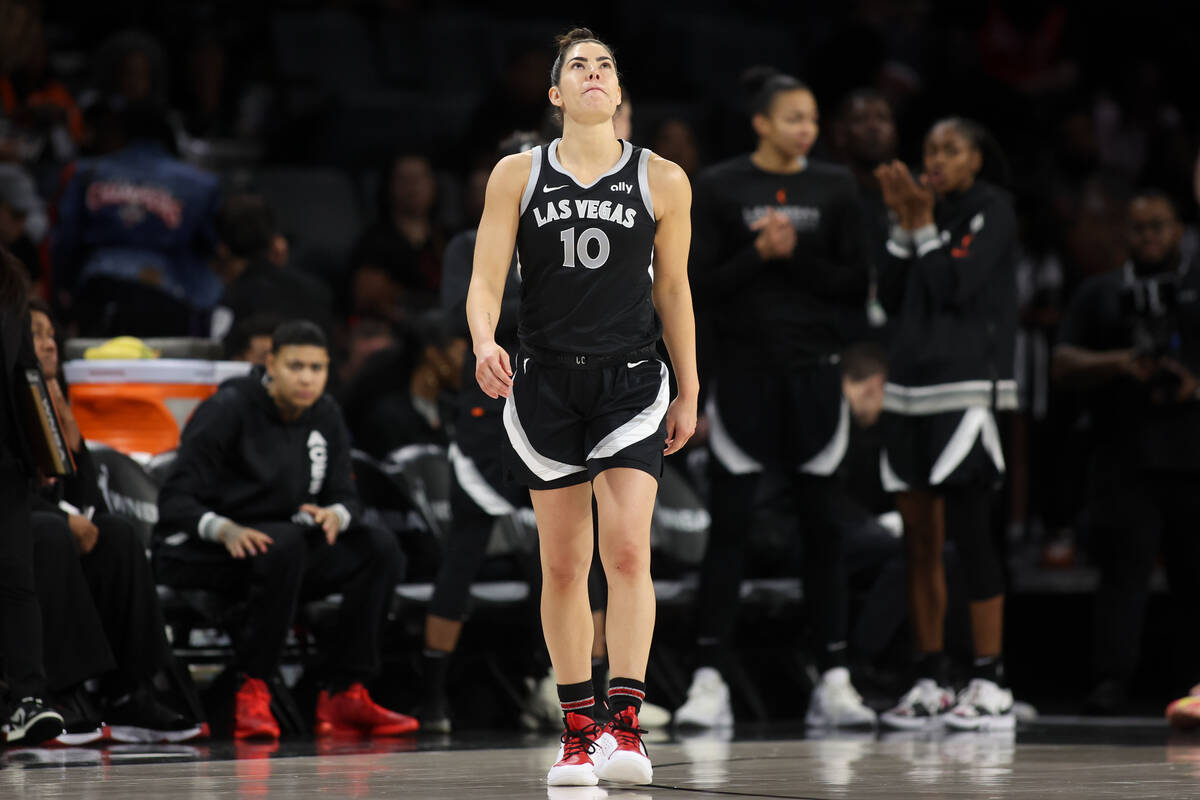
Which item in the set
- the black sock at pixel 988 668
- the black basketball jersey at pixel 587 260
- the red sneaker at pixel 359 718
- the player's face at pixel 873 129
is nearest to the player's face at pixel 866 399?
the player's face at pixel 873 129

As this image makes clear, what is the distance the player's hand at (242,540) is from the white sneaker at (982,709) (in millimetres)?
2457

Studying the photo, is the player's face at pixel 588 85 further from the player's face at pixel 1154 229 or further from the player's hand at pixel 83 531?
the player's face at pixel 1154 229

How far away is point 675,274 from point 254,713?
8.06 feet

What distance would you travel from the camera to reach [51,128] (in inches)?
356

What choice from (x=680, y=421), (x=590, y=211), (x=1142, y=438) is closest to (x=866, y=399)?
(x=1142, y=438)

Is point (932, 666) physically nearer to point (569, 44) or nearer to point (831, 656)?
point (831, 656)

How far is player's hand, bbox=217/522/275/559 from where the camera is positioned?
6.02 metres

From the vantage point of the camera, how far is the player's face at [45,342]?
6.07 meters

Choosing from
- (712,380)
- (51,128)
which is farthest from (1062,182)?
(51,128)

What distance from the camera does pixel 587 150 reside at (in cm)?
433

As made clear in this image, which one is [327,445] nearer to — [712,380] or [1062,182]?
[712,380]

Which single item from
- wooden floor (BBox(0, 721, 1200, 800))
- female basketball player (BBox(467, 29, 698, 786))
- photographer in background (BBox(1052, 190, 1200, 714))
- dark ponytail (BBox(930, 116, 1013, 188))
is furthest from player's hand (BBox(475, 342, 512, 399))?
photographer in background (BBox(1052, 190, 1200, 714))

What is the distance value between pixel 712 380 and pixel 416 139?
16.5 ft

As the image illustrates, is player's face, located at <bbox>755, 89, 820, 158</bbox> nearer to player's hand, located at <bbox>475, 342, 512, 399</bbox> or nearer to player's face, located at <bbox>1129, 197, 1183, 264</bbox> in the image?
player's face, located at <bbox>1129, 197, 1183, 264</bbox>
